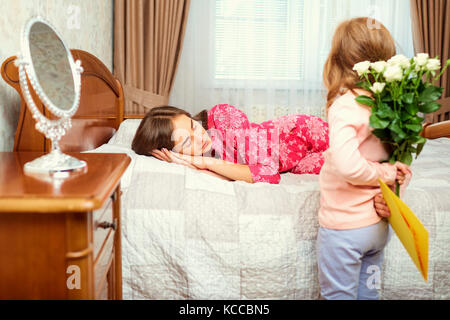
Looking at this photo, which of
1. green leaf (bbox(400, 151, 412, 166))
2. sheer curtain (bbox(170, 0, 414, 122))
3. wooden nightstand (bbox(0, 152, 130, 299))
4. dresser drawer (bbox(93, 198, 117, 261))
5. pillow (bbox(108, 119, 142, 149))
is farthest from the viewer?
sheer curtain (bbox(170, 0, 414, 122))

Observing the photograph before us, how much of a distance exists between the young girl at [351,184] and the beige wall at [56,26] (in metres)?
1.08

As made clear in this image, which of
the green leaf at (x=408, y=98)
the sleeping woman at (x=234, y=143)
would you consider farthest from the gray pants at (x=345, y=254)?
the sleeping woman at (x=234, y=143)

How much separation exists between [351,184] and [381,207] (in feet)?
0.36

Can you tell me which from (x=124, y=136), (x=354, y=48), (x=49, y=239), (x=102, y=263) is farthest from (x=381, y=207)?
(x=124, y=136)

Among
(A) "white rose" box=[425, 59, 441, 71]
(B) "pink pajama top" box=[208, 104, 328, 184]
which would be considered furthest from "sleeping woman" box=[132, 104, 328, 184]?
(A) "white rose" box=[425, 59, 441, 71]

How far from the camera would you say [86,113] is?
1829 millimetres

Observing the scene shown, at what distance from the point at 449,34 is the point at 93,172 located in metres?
3.65

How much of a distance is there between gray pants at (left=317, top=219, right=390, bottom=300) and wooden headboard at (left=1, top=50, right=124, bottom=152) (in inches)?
40.0

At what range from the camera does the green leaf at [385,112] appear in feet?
3.45

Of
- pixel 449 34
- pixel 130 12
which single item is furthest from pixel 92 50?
pixel 449 34

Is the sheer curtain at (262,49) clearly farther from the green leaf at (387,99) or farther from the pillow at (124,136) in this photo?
the green leaf at (387,99)

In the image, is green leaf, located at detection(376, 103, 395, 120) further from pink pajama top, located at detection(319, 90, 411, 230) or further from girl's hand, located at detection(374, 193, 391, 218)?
girl's hand, located at detection(374, 193, 391, 218)

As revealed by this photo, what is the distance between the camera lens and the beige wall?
4.39ft

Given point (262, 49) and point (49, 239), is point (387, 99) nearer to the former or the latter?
point (49, 239)
